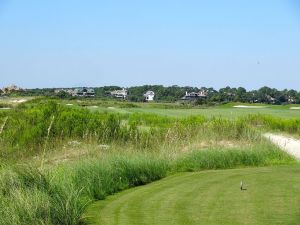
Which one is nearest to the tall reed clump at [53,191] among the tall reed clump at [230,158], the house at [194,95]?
the tall reed clump at [230,158]

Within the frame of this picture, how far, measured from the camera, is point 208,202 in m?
11.1

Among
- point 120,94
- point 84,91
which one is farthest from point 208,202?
point 120,94

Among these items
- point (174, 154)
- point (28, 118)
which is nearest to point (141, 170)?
point (174, 154)

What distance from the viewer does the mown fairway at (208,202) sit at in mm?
9734

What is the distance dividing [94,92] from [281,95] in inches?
2106

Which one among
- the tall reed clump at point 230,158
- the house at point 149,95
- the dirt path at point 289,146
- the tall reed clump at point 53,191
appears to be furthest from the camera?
the house at point 149,95

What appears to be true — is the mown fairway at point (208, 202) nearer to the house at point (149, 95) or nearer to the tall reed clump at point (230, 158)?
the tall reed clump at point (230, 158)

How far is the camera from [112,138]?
19578 millimetres

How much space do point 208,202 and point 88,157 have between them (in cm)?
471

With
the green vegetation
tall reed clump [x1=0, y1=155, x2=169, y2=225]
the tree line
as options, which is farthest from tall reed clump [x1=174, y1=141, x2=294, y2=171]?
the tree line

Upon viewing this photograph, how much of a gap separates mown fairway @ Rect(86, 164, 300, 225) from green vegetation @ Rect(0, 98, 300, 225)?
0.66 metres

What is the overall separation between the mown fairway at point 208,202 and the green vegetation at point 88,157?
0.66 meters

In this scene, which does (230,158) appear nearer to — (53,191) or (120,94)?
(53,191)

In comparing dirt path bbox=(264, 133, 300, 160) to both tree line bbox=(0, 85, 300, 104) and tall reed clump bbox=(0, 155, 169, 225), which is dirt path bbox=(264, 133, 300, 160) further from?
tree line bbox=(0, 85, 300, 104)
